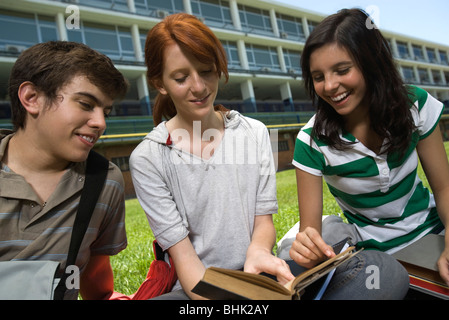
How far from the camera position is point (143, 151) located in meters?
1.54

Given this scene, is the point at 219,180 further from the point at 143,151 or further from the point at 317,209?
the point at 317,209

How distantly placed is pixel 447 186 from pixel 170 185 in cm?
144

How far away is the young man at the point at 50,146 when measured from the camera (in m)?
1.32

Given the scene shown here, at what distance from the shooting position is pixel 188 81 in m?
1.52

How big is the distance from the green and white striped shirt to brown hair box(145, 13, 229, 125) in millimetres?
718

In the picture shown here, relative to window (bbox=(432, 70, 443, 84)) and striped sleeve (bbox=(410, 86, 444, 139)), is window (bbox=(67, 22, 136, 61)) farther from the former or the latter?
window (bbox=(432, 70, 443, 84))

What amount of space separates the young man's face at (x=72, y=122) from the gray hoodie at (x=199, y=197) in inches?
9.3

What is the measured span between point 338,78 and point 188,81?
2.44 ft

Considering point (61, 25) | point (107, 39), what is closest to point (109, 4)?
point (107, 39)

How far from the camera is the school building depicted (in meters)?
15.3

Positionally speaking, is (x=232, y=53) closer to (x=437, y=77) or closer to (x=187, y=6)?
(x=187, y=6)

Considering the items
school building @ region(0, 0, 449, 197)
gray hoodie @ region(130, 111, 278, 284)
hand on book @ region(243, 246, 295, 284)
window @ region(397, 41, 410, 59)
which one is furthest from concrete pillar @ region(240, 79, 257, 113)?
window @ region(397, 41, 410, 59)
